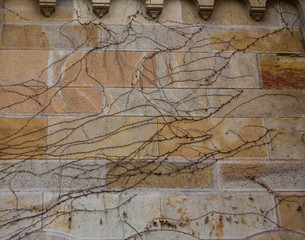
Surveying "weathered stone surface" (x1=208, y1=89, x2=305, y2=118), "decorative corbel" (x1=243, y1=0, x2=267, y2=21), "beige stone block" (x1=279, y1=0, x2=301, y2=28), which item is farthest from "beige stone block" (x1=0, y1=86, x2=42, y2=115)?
"beige stone block" (x1=279, y1=0, x2=301, y2=28)

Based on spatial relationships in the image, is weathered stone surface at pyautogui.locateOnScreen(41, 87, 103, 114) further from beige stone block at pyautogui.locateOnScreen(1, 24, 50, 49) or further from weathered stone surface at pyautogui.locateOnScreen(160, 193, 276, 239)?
weathered stone surface at pyautogui.locateOnScreen(160, 193, 276, 239)

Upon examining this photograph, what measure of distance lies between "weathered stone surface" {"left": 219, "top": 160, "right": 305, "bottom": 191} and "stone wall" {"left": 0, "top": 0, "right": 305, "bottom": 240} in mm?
11

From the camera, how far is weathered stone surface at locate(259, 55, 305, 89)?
17.2 feet

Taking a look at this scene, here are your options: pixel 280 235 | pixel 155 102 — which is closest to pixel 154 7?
pixel 155 102

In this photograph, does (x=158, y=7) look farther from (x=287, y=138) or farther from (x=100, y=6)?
(x=287, y=138)

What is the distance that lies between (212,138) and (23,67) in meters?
2.19

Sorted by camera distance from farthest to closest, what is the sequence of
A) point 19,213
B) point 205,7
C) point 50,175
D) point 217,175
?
point 205,7
point 217,175
point 50,175
point 19,213

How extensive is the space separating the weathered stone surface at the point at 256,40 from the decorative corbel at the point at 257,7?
0.19 m

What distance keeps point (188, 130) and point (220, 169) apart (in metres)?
0.53

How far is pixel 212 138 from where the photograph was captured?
16.2 ft

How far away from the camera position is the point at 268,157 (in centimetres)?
492

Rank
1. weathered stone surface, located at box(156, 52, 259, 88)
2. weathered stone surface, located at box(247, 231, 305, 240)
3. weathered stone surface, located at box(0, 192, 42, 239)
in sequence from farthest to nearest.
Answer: weathered stone surface, located at box(156, 52, 259, 88) → weathered stone surface, located at box(247, 231, 305, 240) → weathered stone surface, located at box(0, 192, 42, 239)

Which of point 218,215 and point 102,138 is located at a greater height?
point 102,138

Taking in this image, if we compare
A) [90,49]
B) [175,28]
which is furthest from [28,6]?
[175,28]
